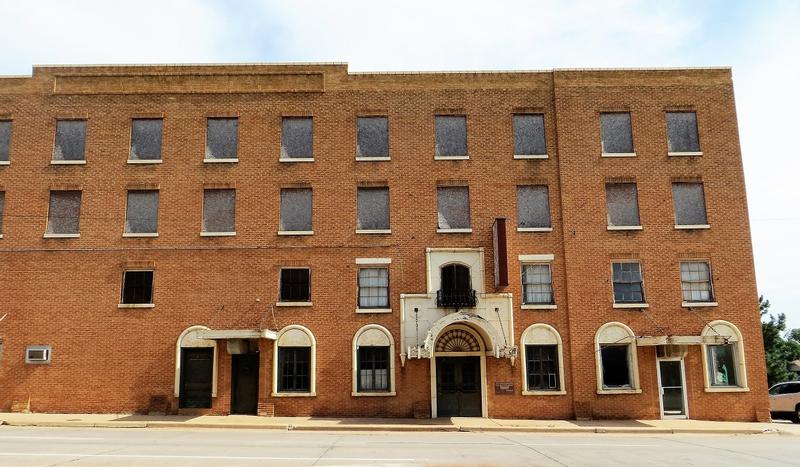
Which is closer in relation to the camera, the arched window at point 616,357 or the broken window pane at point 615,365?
the arched window at point 616,357

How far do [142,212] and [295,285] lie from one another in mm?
6325

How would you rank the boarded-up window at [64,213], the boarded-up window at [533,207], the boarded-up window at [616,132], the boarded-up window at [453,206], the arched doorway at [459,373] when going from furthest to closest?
the boarded-up window at [616,132] → the boarded-up window at [533,207] → the boarded-up window at [453,206] → the boarded-up window at [64,213] → the arched doorway at [459,373]

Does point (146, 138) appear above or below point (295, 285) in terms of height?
above

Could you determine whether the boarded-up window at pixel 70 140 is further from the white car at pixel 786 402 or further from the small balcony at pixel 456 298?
the white car at pixel 786 402

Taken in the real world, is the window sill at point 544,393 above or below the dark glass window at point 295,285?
below

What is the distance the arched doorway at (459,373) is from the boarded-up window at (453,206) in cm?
380

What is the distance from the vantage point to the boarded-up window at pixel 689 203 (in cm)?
2516

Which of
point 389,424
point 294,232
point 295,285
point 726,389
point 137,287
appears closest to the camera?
point 389,424

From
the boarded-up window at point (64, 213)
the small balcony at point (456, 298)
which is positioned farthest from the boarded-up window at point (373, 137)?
the boarded-up window at point (64, 213)

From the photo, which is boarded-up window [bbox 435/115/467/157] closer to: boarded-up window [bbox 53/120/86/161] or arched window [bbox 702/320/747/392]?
arched window [bbox 702/320/747/392]

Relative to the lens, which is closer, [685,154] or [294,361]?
[294,361]

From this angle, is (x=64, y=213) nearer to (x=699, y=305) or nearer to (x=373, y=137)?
(x=373, y=137)

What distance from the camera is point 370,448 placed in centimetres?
1522

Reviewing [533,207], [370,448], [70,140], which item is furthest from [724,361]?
[70,140]
